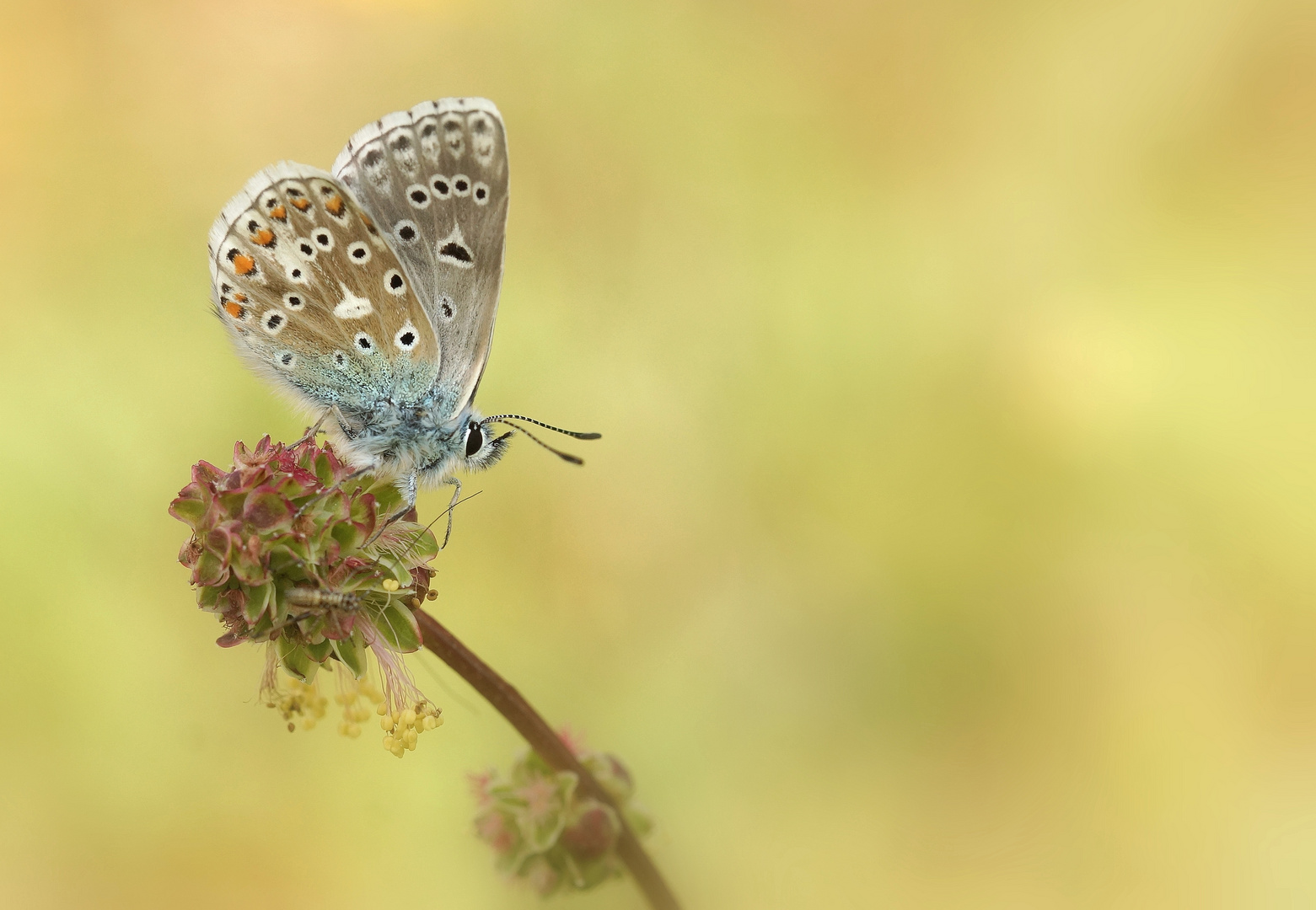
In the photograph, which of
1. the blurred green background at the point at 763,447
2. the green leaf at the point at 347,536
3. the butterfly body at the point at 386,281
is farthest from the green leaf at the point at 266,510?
the blurred green background at the point at 763,447

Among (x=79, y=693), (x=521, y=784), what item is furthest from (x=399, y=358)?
(x=79, y=693)

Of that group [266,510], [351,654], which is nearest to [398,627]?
[351,654]

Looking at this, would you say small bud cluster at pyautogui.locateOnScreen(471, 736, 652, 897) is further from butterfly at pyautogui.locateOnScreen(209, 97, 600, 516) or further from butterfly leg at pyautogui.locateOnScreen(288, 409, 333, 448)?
butterfly leg at pyautogui.locateOnScreen(288, 409, 333, 448)

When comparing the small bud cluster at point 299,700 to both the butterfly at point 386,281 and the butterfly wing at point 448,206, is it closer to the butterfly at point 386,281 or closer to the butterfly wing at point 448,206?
the butterfly at point 386,281

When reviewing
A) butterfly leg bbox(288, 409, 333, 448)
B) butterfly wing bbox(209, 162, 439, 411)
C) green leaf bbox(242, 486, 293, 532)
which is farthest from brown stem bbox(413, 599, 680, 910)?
butterfly wing bbox(209, 162, 439, 411)

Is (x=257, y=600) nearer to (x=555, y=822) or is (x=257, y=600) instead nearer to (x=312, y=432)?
(x=312, y=432)

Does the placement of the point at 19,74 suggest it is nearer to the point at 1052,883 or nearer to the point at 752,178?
the point at 752,178
